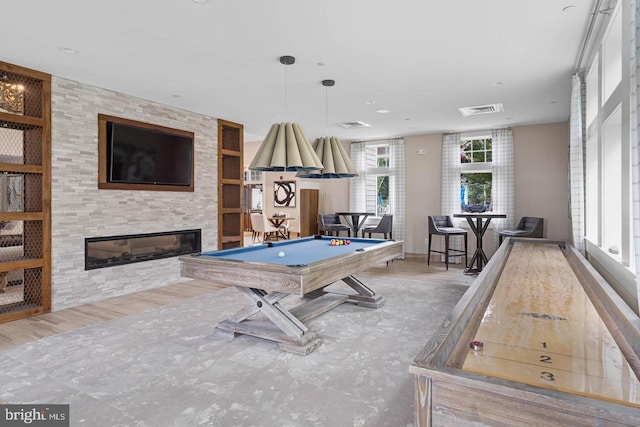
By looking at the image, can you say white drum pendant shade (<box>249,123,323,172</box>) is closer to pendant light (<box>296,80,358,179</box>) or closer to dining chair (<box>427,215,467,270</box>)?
pendant light (<box>296,80,358,179</box>)

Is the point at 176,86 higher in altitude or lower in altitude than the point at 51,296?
higher

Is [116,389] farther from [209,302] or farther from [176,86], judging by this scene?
[176,86]

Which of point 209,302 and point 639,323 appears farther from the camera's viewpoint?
point 209,302

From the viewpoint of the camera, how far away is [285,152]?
3.38 meters

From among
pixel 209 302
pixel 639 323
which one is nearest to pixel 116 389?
pixel 209 302

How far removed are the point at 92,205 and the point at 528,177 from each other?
7065mm

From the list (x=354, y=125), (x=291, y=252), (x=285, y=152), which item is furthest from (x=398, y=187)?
(x=285, y=152)

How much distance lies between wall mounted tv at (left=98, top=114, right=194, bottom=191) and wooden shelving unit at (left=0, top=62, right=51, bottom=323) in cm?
63

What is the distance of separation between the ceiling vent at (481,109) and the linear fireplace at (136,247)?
15.0 feet

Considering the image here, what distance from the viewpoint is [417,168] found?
26.4 ft

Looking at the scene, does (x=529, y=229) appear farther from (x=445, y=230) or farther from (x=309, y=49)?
(x=309, y=49)

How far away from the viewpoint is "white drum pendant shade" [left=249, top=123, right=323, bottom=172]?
3322 mm

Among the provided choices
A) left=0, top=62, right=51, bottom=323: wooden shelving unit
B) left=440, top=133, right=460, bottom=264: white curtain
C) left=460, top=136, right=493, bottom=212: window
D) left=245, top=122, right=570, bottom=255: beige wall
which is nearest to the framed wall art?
left=245, top=122, right=570, bottom=255: beige wall

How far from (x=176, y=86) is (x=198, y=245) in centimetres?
245
